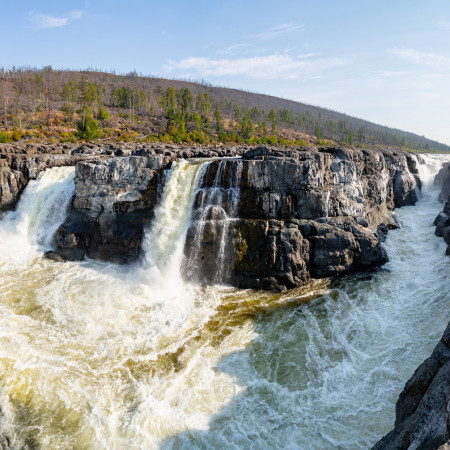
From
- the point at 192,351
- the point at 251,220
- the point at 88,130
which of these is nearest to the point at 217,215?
the point at 251,220

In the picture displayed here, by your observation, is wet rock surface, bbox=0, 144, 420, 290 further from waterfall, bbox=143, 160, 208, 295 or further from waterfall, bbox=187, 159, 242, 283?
waterfall, bbox=143, 160, 208, 295

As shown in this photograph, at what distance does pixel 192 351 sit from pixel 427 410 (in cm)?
904

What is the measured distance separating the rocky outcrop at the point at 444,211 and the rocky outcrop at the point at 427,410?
16217 mm

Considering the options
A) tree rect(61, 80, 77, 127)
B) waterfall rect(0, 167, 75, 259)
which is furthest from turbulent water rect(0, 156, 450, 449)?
tree rect(61, 80, 77, 127)

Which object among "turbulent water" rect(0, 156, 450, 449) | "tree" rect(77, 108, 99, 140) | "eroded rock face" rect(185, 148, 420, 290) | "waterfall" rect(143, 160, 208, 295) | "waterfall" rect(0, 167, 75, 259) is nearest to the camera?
"turbulent water" rect(0, 156, 450, 449)

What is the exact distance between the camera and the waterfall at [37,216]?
22844 millimetres

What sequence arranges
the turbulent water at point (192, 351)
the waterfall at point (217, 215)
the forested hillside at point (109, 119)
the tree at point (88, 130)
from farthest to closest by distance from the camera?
the forested hillside at point (109, 119) → the tree at point (88, 130) → the waterfall at point (217, 215) → the turbulent water at point (192, 351)

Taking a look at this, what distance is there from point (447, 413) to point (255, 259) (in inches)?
543

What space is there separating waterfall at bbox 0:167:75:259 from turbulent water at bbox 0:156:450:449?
1460mm

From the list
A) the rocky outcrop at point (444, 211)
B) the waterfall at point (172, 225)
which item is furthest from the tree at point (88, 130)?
the rocky outcrop at point (444, 211)

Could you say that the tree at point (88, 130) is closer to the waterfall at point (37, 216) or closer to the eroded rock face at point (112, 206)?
A: the waterfall at point (37, 216)

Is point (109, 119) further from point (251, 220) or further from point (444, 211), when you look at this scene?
point (444, 211)

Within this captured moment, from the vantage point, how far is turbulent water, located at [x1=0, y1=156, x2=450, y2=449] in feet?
31.1

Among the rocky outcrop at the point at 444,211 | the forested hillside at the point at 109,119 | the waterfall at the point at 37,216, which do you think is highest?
the forested hillside at the point at 109,119
